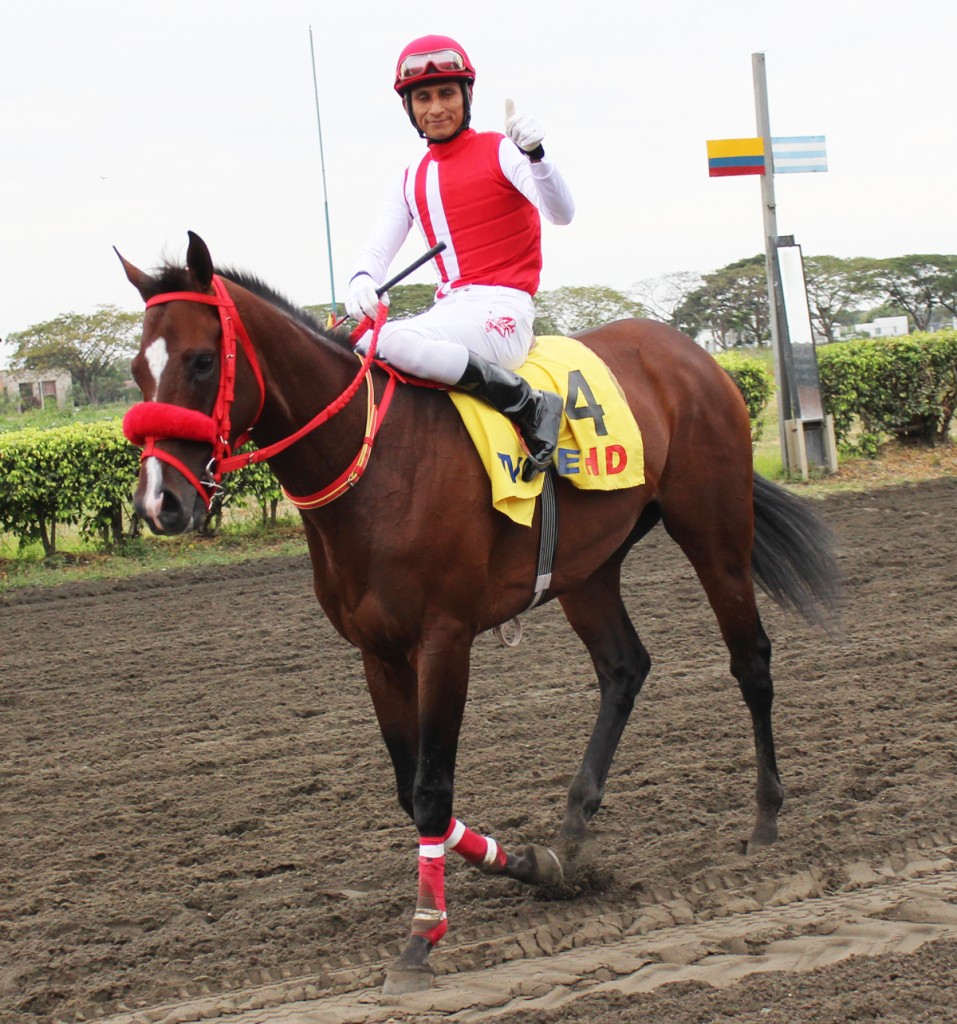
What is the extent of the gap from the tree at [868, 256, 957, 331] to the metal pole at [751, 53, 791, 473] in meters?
19.0

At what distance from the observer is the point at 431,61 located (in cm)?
373

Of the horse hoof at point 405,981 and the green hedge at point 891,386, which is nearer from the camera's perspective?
the horse hoof at point 405,981

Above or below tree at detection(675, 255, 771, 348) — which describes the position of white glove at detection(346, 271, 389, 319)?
below

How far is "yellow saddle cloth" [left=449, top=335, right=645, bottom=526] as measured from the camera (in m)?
3.59

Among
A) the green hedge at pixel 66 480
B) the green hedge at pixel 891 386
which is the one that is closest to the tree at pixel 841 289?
the green hedge at pixel 891 386

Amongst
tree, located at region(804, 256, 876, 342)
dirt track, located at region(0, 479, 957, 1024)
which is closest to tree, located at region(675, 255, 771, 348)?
tree, located at region(804, 256, 876, 342)

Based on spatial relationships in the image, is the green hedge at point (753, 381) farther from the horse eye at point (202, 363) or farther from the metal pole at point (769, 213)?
the horse eye at point (202, 363)

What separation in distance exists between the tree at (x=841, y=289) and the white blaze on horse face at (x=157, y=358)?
2897 cm

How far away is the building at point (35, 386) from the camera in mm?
21188

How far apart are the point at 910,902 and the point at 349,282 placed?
250cm

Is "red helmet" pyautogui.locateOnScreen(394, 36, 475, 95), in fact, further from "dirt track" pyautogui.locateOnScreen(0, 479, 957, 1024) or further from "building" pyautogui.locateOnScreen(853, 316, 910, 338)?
"building" pyautogui.locateOnScreen(853, 316, 910, 338)

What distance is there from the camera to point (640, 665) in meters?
4.56

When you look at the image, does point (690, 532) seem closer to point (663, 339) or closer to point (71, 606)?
point (663, 339)

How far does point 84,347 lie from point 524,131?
18410 millimetres
